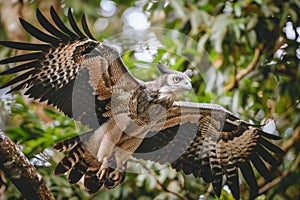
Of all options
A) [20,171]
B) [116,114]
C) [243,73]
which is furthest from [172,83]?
[243,73]

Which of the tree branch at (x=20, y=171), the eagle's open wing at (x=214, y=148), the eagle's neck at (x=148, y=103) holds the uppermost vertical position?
the eagle's neck at (x=148, y=103)

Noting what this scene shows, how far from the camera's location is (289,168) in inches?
103

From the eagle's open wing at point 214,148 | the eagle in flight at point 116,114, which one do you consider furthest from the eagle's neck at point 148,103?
the eagle's open wing at point 214,148

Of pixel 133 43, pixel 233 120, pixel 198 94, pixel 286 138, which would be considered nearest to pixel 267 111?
pixel 286 138

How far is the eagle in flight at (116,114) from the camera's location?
5.17ft

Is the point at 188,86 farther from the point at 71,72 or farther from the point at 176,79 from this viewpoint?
the point at 71,72

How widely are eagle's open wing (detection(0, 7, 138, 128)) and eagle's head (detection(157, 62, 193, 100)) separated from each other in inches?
3.2

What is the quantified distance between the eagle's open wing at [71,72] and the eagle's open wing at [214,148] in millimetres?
221

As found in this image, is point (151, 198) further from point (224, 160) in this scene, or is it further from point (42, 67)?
point (42, 67)

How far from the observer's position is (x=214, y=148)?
1.96 metres

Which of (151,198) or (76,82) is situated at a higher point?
(76,82)

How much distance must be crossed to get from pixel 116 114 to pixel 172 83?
23 centimetres

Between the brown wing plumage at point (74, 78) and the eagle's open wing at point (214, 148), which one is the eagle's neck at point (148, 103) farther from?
the eagle's open wing at point (214, 148)

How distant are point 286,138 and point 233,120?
913 mm
